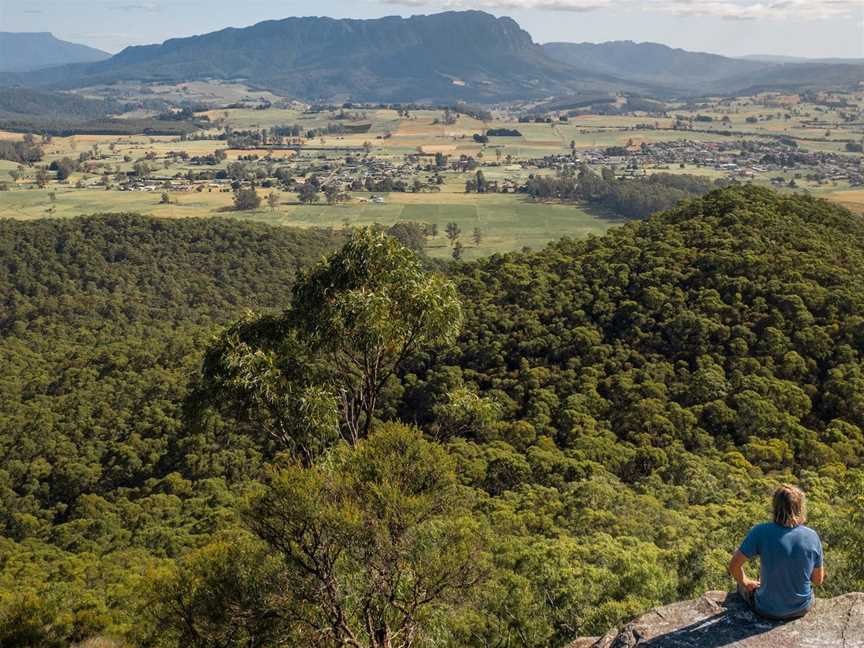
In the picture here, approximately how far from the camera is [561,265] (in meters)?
40.7

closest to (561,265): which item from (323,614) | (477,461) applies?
(477,461)

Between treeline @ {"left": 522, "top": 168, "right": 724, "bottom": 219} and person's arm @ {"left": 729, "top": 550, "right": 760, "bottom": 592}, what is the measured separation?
115333mm


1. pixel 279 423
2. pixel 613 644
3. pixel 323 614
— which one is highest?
pixel 279 423

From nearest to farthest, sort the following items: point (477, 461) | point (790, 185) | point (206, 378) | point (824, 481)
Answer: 1. point (206, 378)
2. point (824, 481)
3. point (477, 461)
4. point (790, 185)

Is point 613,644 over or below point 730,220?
below

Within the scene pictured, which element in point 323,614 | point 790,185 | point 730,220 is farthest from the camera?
point 790,185

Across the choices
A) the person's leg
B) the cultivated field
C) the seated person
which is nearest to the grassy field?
the cultivated field

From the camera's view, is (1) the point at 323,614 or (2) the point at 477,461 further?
(2) the point at 477,461

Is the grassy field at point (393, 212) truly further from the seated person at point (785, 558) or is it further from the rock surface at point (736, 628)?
the seated person at point (785, 558)

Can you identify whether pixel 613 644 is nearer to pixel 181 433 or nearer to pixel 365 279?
pixel 365 279

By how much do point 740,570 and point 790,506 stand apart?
3.14 ft

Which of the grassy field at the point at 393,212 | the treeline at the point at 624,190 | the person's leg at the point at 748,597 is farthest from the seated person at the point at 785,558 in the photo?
the treeline at the point at 624,190

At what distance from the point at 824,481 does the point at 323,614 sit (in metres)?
15.7

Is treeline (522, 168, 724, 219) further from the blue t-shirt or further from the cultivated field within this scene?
the blue t-shirt
